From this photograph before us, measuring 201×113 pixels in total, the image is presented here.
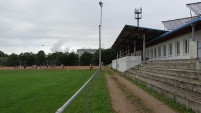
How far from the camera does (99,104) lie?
1113 cm

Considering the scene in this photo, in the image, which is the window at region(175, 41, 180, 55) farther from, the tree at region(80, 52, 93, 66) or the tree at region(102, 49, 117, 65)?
the tree at region(102, 49, 117, 65)

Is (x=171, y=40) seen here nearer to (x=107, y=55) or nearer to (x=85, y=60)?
(x=85, y=60)

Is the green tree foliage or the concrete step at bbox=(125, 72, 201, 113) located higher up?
the green tree foliage

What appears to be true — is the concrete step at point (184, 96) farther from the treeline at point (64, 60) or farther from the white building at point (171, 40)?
the treeline at point (64, 60)

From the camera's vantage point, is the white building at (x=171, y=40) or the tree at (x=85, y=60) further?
the tree at (x=85, y=60)

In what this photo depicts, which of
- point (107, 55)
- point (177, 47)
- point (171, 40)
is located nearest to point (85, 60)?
point (107, 55)

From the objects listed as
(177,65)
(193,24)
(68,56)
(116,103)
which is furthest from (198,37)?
(68,56)

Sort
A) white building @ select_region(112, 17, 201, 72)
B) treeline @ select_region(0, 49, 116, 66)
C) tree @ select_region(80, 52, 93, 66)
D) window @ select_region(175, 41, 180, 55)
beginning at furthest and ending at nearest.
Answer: tree @ select_region(80, 52, 93, 66), treeline @ select_region(0, 49, 116, 66), window @ select_region(175, 41, 180, 55), white building @ select_region(112, 17, 201, 72)

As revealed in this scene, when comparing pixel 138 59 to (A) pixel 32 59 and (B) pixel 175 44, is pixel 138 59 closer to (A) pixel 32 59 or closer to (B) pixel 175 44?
(B) pixel 175 44

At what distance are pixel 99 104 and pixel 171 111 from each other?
9.55ft

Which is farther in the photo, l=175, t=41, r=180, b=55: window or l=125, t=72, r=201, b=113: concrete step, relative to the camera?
l=175, t=41, r=180, b=55: window

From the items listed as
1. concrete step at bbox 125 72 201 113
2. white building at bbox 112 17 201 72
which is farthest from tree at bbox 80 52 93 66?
concrete step at bbox 125 72 201 113

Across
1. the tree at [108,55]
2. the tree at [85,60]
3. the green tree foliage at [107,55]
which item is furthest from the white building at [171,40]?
the tree at [108,55]

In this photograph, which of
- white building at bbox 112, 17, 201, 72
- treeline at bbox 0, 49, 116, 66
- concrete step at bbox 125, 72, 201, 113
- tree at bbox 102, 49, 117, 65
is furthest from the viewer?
tree at bbox 102, 49, 117, 65
